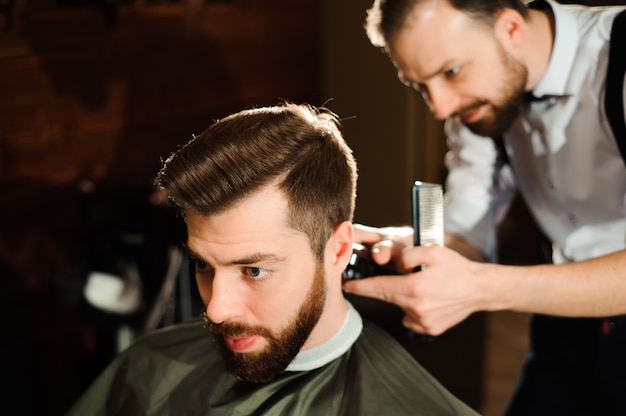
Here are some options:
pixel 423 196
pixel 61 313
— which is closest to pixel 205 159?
pixel 423 196

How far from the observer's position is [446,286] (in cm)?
142

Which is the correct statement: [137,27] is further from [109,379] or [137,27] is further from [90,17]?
[109,379]

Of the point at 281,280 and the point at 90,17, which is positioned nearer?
the point at 281,280

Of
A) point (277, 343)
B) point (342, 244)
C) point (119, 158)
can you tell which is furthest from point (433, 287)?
point (119, 158)

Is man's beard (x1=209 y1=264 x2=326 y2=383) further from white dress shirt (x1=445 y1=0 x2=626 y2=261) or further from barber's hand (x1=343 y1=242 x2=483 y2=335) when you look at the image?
white dress shirt (x1=445 y1=0 x2=626 y2=261)

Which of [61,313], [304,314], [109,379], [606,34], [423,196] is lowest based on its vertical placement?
[61,313]

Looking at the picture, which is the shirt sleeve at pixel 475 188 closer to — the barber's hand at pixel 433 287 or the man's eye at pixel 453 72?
the man's eye at pixel 453 72

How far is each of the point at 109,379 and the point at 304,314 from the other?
0.62 metres

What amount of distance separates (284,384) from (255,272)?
1.08 ft

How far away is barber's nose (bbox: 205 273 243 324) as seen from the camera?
1.33 meters

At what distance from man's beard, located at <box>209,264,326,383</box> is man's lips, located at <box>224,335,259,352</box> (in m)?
0.01

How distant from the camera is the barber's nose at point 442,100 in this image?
5.56 ft

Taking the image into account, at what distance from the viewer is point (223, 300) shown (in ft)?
4.39

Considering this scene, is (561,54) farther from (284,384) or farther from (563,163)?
(284,384)
